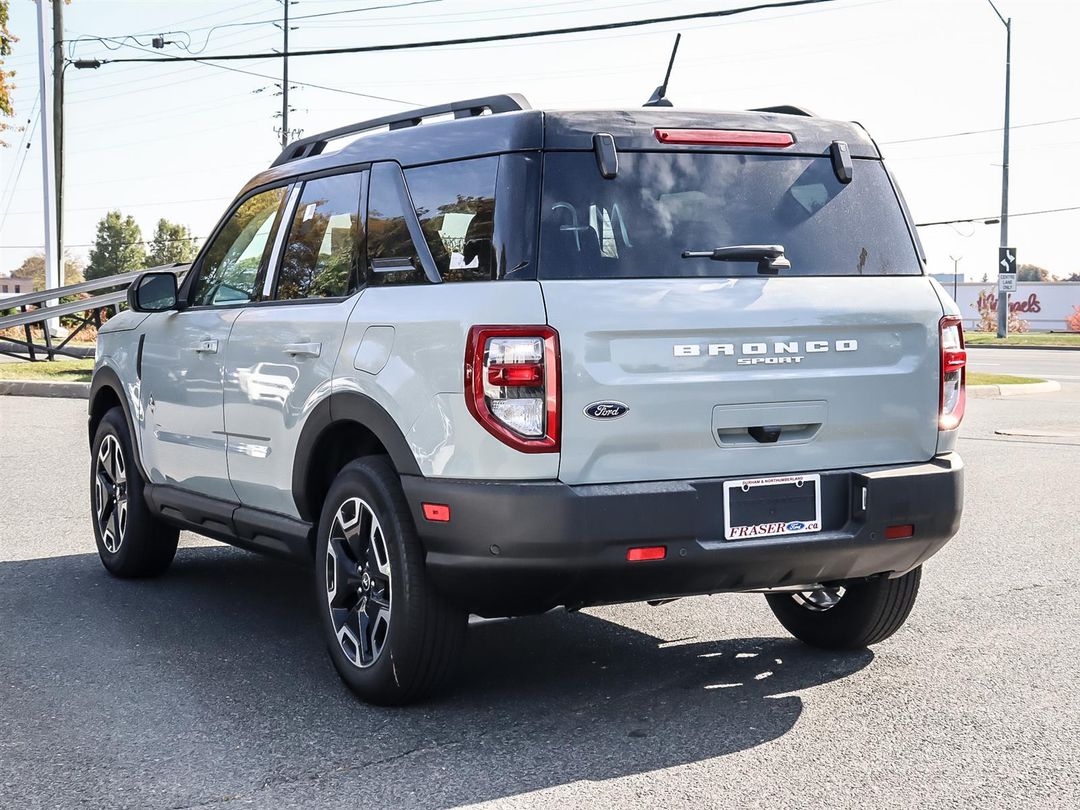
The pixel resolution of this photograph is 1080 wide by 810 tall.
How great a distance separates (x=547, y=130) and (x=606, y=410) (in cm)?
96

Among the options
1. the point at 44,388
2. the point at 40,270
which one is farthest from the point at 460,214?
the point at 40,270

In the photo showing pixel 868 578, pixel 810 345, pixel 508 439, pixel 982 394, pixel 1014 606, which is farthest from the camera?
pixel 982 394

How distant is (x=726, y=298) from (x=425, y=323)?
0.98m

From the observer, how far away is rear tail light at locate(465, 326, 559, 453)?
4.14 metres

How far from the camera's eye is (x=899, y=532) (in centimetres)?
457

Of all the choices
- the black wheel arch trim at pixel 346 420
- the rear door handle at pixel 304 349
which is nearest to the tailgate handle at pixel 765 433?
the black wheel arch trim at pixel 346 420

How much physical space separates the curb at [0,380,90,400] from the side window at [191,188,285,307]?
13025 mm

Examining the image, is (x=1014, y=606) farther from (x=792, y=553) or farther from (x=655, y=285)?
(x=655, y=285)

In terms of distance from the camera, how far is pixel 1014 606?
248 inches

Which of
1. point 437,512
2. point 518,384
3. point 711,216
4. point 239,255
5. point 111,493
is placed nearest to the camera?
point 518,384

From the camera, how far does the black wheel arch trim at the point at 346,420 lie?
448cm

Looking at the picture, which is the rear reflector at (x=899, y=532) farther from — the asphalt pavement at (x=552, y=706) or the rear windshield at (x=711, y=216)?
the rear windshield at (x=711, y=216)

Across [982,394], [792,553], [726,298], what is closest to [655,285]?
[726,298]

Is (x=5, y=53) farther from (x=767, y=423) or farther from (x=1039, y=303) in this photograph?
(x=1039, y=303)
